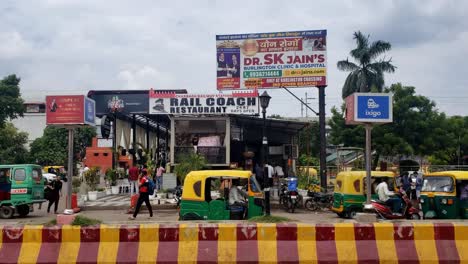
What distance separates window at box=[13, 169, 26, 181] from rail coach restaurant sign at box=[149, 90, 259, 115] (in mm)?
9584

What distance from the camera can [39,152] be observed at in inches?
2323

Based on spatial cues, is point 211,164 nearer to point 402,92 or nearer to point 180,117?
point 180,117

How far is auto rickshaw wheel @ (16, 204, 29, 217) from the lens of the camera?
57.7 ft

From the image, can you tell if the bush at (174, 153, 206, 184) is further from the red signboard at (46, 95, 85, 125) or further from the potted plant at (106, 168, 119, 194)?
the red signboard at (46, 95, 85, 125)

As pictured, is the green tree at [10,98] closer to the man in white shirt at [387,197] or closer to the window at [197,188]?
the window at [197,188]

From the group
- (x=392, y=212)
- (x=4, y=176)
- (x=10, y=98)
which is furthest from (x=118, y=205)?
(x=10, y=98)

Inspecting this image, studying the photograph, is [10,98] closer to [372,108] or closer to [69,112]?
[69,112]

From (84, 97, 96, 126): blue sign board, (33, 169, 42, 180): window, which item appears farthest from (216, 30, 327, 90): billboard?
(84, 97, 96, 126): blue sign board

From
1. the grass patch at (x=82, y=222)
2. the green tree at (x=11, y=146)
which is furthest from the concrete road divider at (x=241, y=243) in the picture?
the green tree at (x=11, y=146)

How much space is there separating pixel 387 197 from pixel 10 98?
40430mm

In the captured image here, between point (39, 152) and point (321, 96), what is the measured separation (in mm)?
45101

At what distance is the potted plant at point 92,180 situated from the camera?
22.2m

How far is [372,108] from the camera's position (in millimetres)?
10969

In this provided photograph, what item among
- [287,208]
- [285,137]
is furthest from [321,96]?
[285,137]
